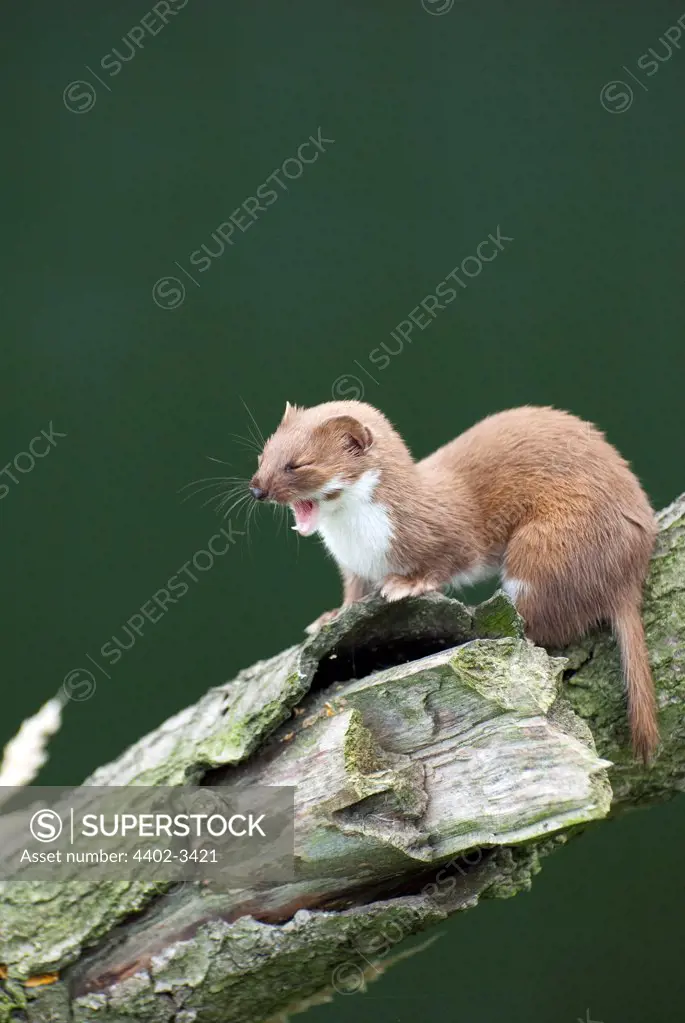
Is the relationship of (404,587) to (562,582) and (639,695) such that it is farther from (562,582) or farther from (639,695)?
(639,695)

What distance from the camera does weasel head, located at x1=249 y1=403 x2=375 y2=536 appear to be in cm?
229

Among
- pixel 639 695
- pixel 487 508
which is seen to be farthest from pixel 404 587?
pixel 639 695

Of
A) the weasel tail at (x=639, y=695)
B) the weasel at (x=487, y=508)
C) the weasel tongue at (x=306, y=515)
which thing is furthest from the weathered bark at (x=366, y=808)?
the weasel tongue at (x=306, y=515)

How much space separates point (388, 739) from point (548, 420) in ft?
2.97

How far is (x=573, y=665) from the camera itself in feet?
6.98

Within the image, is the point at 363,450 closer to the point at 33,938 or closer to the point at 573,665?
the point at 573,665

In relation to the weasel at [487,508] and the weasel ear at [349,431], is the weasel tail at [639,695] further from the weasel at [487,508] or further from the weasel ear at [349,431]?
the weasel ear at [349,431]

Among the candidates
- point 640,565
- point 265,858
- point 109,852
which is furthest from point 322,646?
point 640,565

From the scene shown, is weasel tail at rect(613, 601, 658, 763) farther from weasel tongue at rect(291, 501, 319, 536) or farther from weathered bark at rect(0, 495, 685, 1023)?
weasel tongue at rect(291, 501, 319, 536)

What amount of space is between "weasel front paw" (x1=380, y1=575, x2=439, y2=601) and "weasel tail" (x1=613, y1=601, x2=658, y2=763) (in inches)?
15.5

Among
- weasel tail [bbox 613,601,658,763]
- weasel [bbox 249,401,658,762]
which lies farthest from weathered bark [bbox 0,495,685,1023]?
weasel [bbox 249,401,658,762]

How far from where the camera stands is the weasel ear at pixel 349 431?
91.4 inches

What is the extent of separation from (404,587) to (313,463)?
1.06 ft

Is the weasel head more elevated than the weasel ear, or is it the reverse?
the weasel ear
